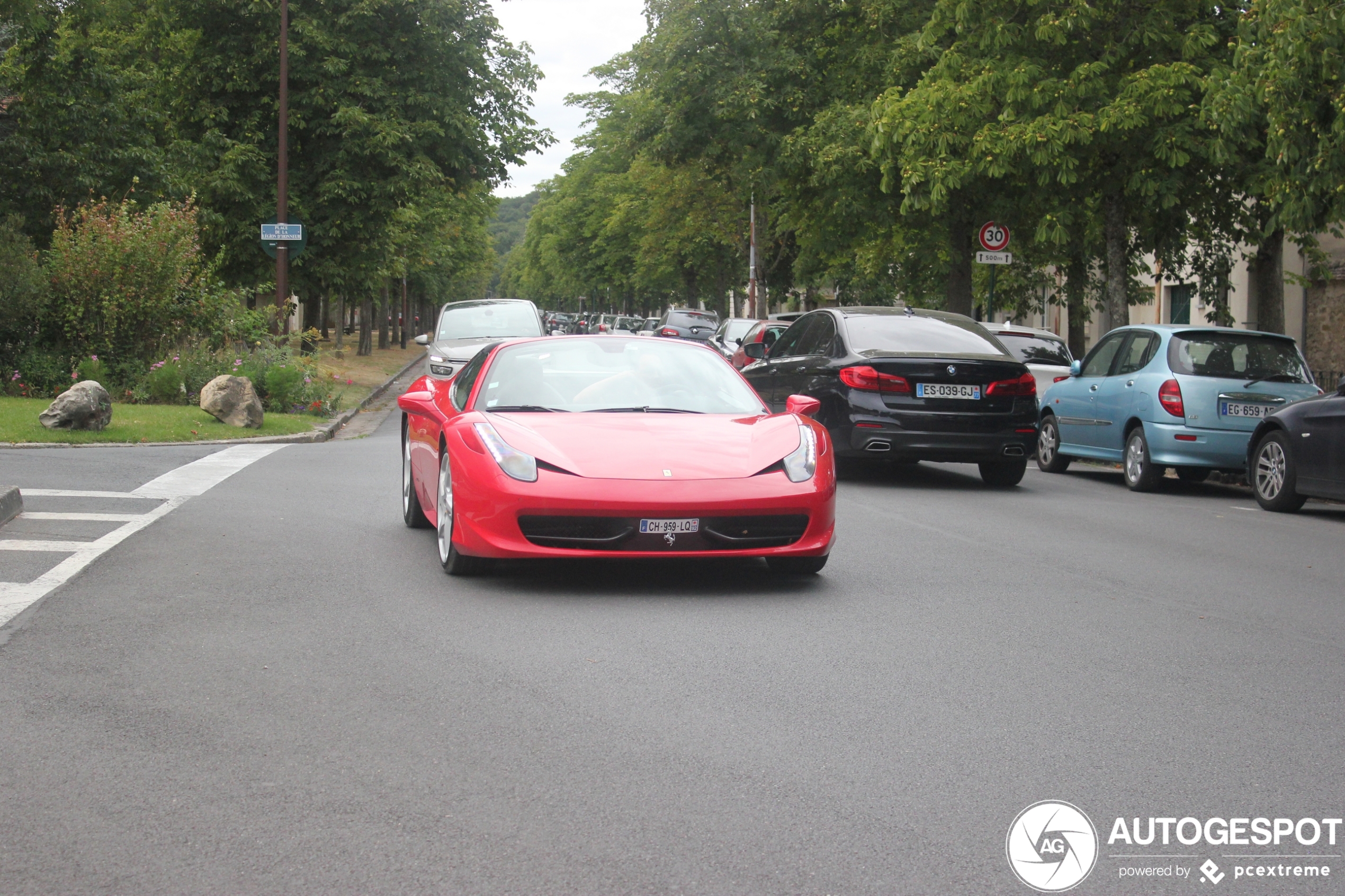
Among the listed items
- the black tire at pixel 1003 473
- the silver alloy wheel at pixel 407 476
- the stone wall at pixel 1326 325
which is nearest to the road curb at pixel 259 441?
the silver alloy wheel at pixel 407 476

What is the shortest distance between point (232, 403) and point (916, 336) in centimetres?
896

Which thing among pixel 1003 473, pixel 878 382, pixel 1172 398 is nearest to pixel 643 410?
pixel 878 382

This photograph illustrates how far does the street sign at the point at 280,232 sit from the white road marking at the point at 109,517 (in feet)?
36.3

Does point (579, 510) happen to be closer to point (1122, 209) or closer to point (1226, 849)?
point (1226, 849)

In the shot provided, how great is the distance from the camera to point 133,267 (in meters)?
21.1

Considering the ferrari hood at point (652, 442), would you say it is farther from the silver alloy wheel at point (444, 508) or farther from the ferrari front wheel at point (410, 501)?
the ferrari front wheel at point (410, 501)

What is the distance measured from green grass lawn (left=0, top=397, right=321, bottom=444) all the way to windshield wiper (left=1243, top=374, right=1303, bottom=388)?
11003 millimetres

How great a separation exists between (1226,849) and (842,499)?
27.4ft

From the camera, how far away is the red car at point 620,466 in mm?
7254

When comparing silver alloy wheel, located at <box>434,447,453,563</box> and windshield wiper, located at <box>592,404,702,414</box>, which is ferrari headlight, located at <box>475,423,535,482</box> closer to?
silver alloy wheel, located at <box>434,447,453,563</box>

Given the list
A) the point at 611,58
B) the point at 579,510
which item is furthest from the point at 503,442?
the point at 611,58

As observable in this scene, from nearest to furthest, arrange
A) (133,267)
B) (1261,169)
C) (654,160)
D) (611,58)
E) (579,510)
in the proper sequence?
(579,510), (1261,169), (133,267), (654,160), (611,58)

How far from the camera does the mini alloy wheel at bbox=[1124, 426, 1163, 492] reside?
1423 centimetres

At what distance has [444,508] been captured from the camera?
8.05m
